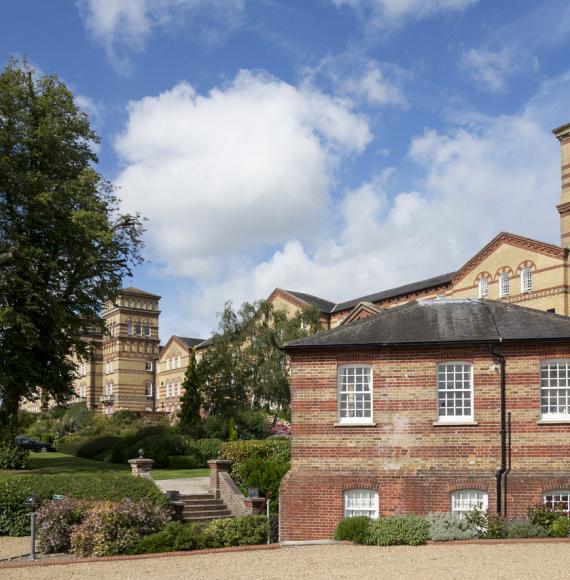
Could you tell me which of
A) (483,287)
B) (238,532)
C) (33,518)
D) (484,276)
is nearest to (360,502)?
(238,532)

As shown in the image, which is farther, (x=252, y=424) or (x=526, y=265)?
(x=526, y=265)

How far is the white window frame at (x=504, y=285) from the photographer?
2005 inches

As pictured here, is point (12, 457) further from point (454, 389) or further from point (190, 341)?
point (190, 341)

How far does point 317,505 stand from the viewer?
2188 cm

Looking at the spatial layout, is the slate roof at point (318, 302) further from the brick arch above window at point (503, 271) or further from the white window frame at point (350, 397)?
the white window frame at point (350, 397)

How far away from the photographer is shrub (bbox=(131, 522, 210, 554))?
19250 millimetres

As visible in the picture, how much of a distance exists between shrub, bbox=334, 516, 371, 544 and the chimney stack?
32.6 meters

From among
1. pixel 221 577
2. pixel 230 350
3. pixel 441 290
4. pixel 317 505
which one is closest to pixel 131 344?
pixel 230 350

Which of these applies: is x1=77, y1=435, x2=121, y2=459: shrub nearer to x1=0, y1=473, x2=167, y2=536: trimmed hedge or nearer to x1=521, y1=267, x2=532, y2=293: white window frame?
x1=0, y1=473, x2=167, y2=536: trimmed hedge

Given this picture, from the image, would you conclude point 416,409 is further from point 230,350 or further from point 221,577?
point 230,350

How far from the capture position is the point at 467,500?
70.5 feet

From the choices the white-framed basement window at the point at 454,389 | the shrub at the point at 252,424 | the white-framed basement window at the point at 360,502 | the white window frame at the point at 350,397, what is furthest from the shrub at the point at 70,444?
the white-framed basement window at the point at 454,389

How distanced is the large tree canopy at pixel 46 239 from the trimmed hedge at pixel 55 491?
33.0 ft

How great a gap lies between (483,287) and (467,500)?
1301 inches
